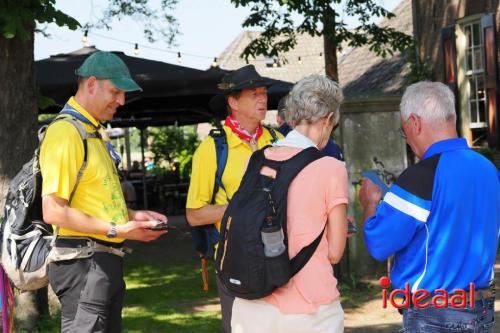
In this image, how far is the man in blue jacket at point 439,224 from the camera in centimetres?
299

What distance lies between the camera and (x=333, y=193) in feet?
9.63

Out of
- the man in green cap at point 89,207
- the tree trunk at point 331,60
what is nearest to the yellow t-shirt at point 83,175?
the man in green cap at point 89,207

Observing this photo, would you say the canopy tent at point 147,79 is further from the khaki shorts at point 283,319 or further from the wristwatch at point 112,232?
the khaki shorts at point 283,319

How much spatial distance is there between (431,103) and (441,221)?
18.2 inches

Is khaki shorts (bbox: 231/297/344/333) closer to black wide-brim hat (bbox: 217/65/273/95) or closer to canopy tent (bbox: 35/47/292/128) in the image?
black wide-brim hat (bbox: 217/65/273/95)

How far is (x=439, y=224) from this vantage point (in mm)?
2998

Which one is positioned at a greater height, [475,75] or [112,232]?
[475,75]

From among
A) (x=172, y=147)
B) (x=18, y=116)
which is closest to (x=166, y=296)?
(x=18, y=116)

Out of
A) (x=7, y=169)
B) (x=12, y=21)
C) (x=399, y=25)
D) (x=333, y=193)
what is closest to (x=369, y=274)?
(x=7, y=169)

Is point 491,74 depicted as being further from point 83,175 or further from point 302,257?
point 302,257

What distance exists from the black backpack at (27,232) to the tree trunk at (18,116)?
328cm

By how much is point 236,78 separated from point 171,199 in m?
15.3

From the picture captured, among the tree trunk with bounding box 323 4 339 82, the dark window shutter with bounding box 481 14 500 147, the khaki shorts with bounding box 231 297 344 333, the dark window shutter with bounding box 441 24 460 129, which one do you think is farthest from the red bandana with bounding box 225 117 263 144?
the dark window shutter with bounding box 441 24 460 129

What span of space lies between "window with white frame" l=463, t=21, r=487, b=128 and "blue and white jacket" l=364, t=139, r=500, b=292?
1463cm
